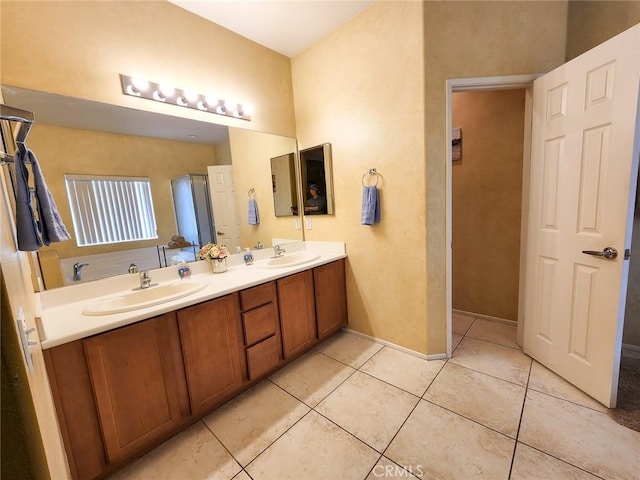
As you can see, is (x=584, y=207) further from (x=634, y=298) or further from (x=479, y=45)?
(x=479, y=45)

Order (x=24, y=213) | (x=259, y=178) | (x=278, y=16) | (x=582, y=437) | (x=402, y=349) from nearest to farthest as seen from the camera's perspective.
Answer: (x=24, y=213)
(x=582, y=437)
(x=278, y=16)
(x=402, y=349)
(x=259, y=178)

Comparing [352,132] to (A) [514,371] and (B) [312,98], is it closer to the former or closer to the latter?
(B) [312,98]

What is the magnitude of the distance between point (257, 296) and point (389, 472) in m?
1.21

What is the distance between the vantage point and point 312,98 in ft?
8.31

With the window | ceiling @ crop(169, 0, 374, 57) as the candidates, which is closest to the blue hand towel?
the window

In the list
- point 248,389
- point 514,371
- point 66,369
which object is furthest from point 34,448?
point 514,371

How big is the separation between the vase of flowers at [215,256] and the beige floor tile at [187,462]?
1071 millimetres

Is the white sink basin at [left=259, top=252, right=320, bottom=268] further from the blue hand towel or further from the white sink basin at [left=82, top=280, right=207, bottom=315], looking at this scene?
the blue hand towel

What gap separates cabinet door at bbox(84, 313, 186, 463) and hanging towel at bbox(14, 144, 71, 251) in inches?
19.0

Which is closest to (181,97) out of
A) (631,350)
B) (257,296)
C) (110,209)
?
(110,209)

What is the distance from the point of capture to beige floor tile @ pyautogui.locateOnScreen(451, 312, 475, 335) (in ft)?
8.33

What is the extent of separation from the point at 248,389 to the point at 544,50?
3.16 meters

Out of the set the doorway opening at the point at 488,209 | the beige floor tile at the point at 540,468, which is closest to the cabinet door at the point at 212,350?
the beige floor tile at the point at 540,468

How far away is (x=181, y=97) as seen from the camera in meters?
1.92
